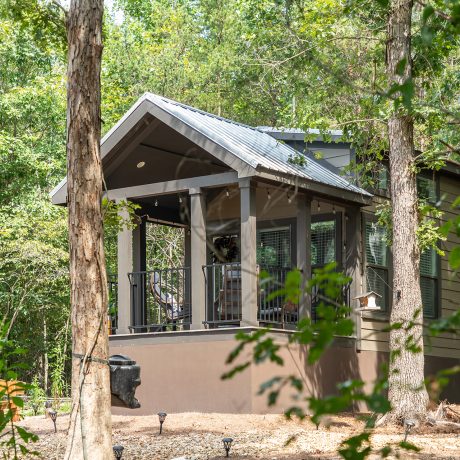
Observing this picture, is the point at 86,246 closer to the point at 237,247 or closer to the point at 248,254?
the point at 248,254

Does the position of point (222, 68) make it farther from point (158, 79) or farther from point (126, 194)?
point (126, 194)

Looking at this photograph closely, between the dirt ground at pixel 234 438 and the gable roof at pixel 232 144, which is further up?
the gable roof at pixel 232 144

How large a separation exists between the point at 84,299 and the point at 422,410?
5566 millimetres

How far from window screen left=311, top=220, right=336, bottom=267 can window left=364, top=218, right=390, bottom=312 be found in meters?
0.54

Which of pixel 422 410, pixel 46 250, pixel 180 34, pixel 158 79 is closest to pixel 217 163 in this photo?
pixel 422 410

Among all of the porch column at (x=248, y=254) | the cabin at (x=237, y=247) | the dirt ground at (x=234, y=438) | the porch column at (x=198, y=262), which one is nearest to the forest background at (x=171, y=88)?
the cabin at (x=237, y=247)

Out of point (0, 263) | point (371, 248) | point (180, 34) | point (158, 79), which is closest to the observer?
point (371, 248)

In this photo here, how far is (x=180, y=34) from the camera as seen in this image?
88.2 feet

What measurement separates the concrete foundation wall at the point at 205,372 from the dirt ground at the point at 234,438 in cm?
31

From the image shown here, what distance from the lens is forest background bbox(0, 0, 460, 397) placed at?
11688 mm

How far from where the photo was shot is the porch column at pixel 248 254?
10.9 m

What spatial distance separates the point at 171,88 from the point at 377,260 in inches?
482

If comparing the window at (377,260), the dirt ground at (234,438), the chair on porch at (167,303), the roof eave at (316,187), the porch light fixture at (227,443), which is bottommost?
the dirt ground at (234,438)

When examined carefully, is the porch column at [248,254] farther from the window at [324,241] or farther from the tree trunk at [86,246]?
the tree trunk at [86,246]
